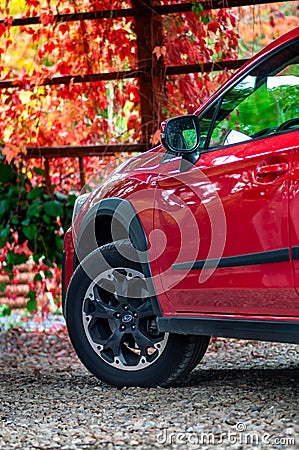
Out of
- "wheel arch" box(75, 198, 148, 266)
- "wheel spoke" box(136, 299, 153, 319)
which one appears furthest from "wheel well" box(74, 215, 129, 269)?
"wheel spoke" box(136, 299, 153, 319)

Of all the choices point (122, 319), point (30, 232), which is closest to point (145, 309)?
point (122, 319)

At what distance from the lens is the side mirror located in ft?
13.7

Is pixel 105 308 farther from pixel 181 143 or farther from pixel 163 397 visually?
pixel 181 143

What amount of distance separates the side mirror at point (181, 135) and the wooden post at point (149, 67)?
9.86 ft

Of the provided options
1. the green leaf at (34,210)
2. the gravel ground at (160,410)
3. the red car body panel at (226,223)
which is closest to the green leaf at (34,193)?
the green leaf at (34,210)

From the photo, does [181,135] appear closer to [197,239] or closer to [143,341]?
[197,239]

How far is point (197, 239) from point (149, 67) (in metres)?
3.42

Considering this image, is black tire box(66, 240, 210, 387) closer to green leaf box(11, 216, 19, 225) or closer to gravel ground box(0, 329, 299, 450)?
gravel ground box(0, 329, 299, 450)

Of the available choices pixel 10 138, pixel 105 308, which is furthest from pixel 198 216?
pixel 10 138

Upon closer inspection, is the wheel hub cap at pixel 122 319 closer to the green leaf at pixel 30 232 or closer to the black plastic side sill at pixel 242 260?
the black plastic side sill at pixel 242 260

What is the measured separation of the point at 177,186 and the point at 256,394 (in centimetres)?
112

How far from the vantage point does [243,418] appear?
3799 millimetres

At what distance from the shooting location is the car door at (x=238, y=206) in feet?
12.5

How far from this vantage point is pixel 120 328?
4.62m
